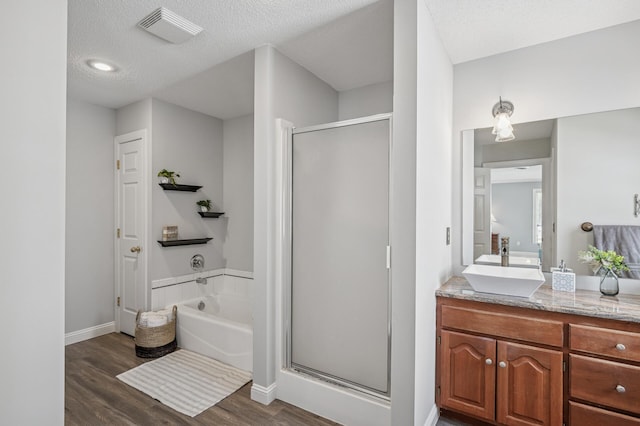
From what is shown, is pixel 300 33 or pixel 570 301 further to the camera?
pixel 300 33

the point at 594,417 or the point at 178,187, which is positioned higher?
the point at 178,187

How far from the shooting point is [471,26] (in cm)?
210

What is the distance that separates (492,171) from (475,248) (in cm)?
62

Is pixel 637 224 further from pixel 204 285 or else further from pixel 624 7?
pixel 204 285

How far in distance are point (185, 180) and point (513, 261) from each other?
3386 mm

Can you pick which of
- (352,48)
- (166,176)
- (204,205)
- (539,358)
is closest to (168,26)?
(352,48)

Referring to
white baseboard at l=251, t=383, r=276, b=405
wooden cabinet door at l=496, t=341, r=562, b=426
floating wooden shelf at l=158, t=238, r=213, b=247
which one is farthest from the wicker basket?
wooden cabinet door at l=496, t=341, r=562, b=426

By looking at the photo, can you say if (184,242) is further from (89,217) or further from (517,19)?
(517,19)

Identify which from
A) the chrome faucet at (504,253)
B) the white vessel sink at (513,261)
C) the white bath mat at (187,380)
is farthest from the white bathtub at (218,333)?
the chrome faucet at (504,253)

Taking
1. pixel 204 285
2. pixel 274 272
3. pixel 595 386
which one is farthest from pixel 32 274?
pixel 204 285

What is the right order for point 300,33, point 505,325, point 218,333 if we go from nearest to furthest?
point 505,325 → point 300,33 → point 218,333

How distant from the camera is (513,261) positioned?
2.41 meters

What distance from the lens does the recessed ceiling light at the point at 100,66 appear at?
2645mm

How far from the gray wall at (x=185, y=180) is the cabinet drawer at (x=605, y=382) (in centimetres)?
355
